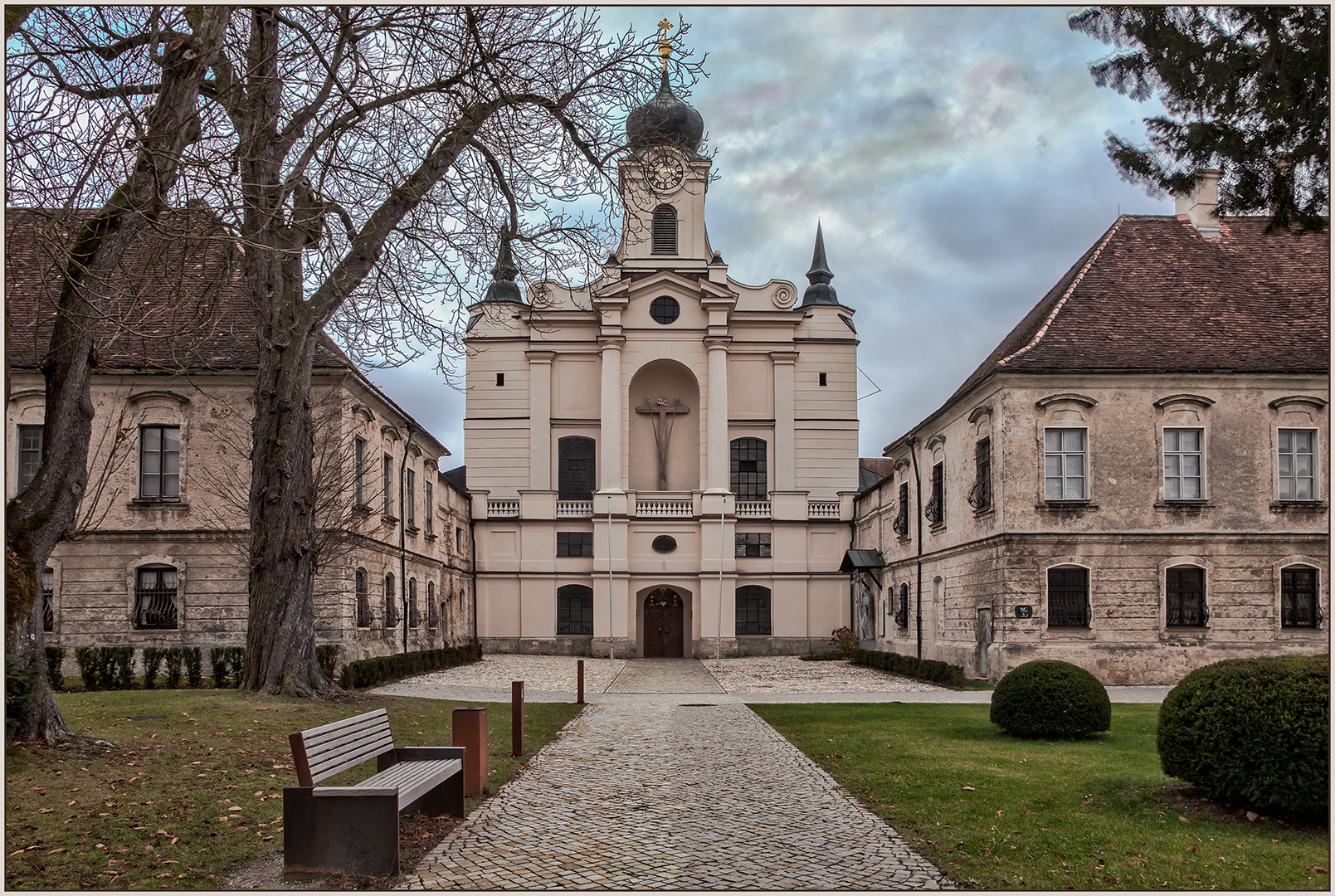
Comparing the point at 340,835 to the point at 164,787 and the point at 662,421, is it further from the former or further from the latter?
the point at 662,421

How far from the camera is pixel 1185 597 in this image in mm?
23891

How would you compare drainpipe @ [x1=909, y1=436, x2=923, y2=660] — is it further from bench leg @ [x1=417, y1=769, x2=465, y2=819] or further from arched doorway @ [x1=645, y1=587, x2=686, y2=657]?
bench leg @ [x1=417, y1=769, x2=465, y2=819]

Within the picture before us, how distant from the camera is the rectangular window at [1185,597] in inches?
937

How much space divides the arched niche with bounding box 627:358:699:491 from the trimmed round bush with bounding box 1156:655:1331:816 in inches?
1386

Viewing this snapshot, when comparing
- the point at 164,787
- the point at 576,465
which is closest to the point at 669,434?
the point at 576,465

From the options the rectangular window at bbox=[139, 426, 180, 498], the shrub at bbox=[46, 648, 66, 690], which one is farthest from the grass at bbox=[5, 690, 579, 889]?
the rectangular window at bbox=[139, 426, 180, 498]

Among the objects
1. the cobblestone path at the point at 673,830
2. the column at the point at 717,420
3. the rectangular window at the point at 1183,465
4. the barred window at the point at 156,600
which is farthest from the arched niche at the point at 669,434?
the cobblestone path at the point at 673,830

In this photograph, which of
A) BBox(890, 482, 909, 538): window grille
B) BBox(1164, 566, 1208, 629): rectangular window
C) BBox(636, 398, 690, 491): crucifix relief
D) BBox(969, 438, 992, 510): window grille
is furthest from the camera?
BBox(636, 398, 690, 491): crucifix relief

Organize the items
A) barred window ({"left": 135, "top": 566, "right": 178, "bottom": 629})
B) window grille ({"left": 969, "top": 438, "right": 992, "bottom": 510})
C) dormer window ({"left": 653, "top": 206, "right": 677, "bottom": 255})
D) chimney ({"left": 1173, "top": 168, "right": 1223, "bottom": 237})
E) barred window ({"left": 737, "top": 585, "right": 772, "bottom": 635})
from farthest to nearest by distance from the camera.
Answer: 1. dormer window ({"left": 653, "top": 206, "right": 677, "bottom": 255})
2. barred window ({"left": 737, "top": 585, "right": 772, "bottom": 635})
3. chimney ({"left": 1173, "top": 168, "right": 1223, "bottom": 237})
4. window grille ({"left": 969, "top": 438, "right": 992, "bottom": 510})
5. barred window ({"left": 135, "top": 566, "right": 178, "bottom": 629})

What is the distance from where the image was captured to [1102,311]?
25.2m

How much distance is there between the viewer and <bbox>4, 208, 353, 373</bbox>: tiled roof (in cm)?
838

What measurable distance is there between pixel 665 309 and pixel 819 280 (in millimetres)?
8526

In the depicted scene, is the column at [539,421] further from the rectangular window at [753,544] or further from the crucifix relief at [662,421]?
the rectangular window at [753,544]

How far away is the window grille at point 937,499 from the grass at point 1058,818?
47.9 ft
